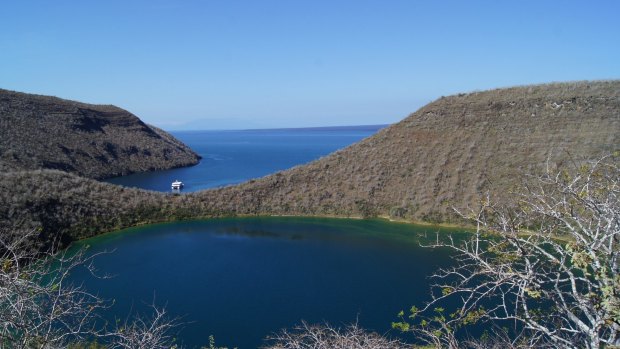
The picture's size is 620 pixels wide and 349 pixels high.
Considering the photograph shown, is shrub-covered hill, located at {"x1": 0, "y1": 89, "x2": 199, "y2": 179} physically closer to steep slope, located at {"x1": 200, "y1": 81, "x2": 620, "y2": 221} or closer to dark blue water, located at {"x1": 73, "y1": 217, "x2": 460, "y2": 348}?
dark blue water, located at {"x1": 73, "y1": 217, "x2": 460, "y2": 348}

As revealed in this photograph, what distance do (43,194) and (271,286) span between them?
16328 mm

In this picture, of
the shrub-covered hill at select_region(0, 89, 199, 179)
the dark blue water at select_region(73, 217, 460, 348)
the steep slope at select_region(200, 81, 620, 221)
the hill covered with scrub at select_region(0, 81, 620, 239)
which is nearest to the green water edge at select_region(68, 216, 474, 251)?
the dark blue water at select_region(73, 217, 460, 348)

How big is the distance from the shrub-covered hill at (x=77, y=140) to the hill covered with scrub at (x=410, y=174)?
983 centimetres

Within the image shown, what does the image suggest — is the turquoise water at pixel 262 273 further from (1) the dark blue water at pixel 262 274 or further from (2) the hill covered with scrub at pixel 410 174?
(2) the hill covered with scrub at pixel 410 174

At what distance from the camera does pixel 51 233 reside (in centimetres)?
2242

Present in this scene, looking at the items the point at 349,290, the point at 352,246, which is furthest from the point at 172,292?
the point at 352,246

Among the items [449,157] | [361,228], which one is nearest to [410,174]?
[449,157]

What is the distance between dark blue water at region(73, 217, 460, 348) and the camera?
13980 mm

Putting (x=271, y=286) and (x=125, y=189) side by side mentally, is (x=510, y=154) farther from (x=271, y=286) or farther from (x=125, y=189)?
(x=125, y=189)

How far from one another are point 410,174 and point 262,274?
16239 mm

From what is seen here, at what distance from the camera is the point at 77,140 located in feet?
167

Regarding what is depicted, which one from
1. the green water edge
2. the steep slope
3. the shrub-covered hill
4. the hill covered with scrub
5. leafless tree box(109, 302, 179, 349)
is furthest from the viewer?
the shrub-covered hill

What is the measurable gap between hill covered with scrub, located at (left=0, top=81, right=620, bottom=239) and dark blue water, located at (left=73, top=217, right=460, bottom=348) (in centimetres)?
245

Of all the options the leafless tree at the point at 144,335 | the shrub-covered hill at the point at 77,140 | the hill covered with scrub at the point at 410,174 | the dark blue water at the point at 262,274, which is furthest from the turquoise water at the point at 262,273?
the shrub-covered hill at the point at 77,140
